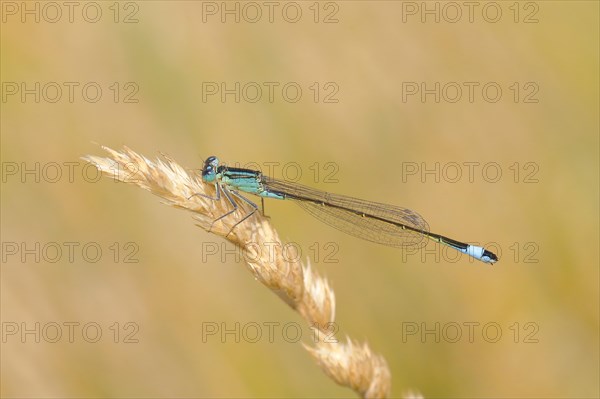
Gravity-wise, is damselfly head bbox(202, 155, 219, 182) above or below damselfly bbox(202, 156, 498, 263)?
above

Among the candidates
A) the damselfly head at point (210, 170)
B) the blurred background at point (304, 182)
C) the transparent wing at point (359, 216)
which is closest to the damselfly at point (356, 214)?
the transparent wing at point (359, 216)

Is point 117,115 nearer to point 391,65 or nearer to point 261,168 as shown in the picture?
point 261,168

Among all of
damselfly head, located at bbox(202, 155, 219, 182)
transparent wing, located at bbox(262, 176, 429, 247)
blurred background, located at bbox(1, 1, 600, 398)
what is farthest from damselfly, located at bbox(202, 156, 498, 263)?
blurred background, located at bbox(1, 1, 600, 398)

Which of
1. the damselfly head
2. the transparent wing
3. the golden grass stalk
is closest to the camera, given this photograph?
the golden grass stalk

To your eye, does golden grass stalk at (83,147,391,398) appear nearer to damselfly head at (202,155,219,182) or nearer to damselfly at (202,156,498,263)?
damselfly head at (202,155,219,182)

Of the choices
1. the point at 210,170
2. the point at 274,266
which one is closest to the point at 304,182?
the point at 210,170

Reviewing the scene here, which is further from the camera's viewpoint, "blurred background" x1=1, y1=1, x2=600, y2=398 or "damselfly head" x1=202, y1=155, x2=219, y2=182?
"blurred background" x1=1, y1=1, x2=600, y2=398

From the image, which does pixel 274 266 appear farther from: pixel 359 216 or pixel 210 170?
pixel 359 216

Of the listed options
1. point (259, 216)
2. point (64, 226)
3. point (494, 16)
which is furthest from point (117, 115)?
point (494, 16)
